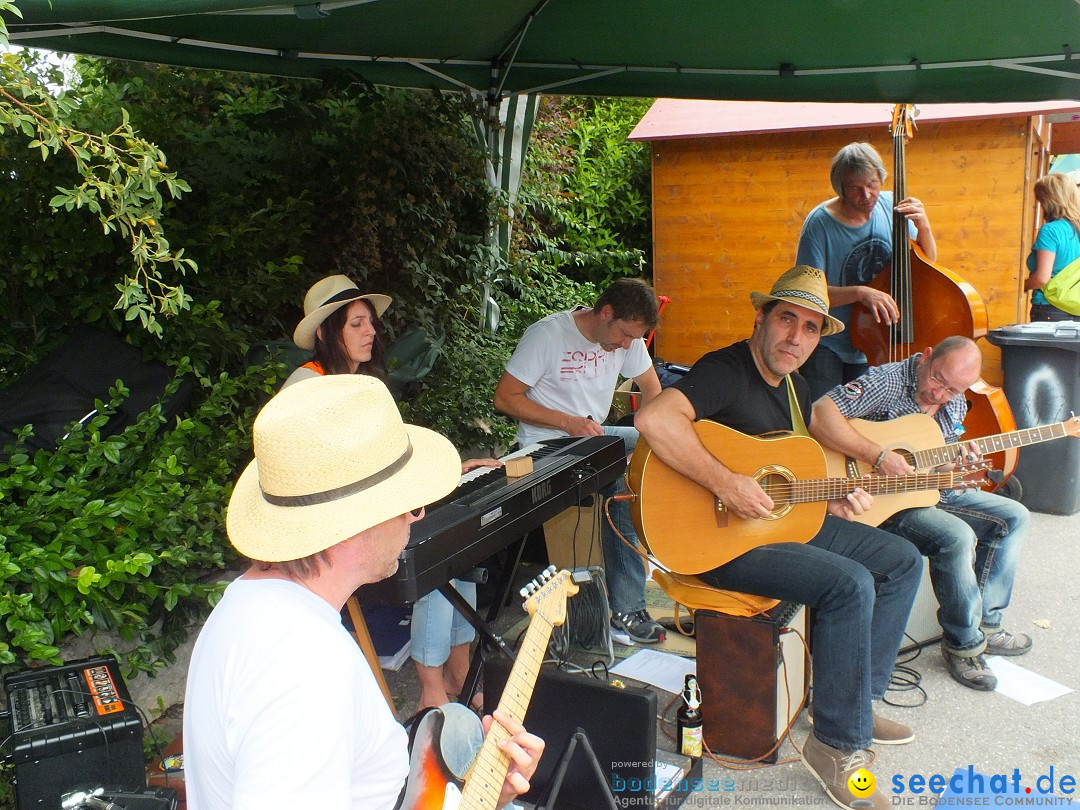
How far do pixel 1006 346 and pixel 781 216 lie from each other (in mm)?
2699

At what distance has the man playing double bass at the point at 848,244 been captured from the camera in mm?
4164

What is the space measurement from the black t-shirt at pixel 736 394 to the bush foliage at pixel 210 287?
1.57 meters

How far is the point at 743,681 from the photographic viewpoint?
2.81 m

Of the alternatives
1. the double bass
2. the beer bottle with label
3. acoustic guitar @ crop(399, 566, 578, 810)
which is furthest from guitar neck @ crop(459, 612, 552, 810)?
the double bass

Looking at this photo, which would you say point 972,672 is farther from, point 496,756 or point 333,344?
point 333,344

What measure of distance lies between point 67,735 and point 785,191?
23.0 feet

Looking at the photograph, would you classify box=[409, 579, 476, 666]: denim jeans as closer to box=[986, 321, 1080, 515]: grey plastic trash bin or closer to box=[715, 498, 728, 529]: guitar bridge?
box=[715, 498, 728, 529]: guitar bridge

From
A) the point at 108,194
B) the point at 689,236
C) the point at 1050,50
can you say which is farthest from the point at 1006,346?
the point at 108,194

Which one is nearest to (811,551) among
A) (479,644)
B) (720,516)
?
(720,516)

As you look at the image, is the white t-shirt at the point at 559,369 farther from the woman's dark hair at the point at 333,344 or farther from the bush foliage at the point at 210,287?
the bush foliage at the point at 210,287

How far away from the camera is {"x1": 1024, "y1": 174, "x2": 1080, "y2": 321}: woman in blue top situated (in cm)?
584

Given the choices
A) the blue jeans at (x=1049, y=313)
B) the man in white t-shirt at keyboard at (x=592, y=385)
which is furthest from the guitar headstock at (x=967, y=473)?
the blue jeans at (x=1049, y=313)

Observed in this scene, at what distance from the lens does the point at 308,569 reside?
4.31 ft

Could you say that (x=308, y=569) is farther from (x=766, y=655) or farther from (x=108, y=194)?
→ (x=766, y=655)
